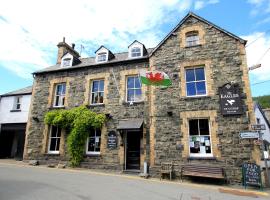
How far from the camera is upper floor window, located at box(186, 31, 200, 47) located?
13.1 metres

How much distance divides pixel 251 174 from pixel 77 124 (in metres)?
10.2

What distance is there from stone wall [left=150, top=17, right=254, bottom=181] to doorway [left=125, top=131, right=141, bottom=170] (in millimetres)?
1293

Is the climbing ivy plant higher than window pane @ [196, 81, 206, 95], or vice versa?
window pane @ [196, 81, 206, 95]

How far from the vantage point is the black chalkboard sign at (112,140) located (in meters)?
13.2

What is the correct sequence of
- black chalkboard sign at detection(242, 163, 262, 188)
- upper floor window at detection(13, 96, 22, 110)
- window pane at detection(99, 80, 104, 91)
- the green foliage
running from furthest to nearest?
the green foliage
upper floor window at detection(13, 96, 22, 110)
window pane at detection(99, 80, 104, 91)
black chalkboard sign at detection(242, 163, 262, 188)

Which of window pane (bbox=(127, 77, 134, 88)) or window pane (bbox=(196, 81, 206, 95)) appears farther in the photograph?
window pane (bbox=(127, 77, 134, 88))

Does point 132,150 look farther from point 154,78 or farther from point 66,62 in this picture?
point 66,62

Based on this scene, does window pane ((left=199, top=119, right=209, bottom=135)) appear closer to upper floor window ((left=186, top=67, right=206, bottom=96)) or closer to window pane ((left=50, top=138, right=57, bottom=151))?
upper floor window ((left=186, top=67, right=206, bottom=96))

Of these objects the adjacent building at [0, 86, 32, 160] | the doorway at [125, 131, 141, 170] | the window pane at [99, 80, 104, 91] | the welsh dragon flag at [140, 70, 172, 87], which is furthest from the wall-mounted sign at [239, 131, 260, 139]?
the adjacent building at [0, 86, 32, 160]

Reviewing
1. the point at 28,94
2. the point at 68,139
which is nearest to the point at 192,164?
the point at 68,139

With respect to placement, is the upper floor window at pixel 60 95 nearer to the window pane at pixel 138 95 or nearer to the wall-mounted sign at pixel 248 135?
the window pane at pixel 138 95

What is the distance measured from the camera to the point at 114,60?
15.1m

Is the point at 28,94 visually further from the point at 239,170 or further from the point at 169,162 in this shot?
the point at 239,170

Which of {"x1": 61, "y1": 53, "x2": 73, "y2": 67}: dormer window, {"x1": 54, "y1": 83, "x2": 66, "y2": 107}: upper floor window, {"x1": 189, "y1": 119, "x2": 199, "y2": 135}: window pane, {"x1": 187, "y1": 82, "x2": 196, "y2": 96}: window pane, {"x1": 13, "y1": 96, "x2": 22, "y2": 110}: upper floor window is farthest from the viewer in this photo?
{"x1": 13, "y1": 96, "x2": 22, "y2": 110}: upper floor window
